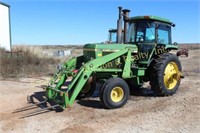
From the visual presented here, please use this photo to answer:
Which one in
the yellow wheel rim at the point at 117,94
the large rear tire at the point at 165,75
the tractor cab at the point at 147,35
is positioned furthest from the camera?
the tractor cab at the point at 147,35

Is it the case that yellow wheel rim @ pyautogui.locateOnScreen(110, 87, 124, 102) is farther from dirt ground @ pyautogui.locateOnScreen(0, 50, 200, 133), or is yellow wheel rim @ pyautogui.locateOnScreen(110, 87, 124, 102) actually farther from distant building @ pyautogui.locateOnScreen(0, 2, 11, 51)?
distant building @ pyautogui.locateOnScreen(0, 2, 11, 51)

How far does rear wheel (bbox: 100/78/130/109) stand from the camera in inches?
263

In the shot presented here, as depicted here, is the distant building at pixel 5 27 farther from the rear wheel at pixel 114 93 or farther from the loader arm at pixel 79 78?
the rear wheel at pixel 114 93

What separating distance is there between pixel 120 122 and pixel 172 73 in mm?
3354

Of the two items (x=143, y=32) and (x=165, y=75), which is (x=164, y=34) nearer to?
(x=143, y=32)

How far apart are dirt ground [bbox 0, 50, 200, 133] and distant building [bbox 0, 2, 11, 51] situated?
41.2 ft

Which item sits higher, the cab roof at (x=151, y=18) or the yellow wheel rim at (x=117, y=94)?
the cab roof at (x=151, y=18)

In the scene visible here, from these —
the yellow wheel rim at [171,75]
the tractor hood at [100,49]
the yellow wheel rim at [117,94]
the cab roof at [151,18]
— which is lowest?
the yellow wheel rim at [117,94]

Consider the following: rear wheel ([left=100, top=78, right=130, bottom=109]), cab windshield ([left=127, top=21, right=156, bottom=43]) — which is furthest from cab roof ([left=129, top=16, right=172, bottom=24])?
rear wheel ([left=100, top=78, right=130, bottom=109])

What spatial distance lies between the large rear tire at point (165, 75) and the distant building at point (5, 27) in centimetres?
1435

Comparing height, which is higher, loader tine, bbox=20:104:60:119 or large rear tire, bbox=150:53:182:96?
large rear tire, bbox=150:53:182:96

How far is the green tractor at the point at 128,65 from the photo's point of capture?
275 inches

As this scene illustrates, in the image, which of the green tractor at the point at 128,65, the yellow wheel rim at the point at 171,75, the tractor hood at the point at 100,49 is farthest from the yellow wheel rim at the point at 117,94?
the yellow wheel rim at the point at 171,75

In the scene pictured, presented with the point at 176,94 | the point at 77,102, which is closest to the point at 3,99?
the point at 77,102
